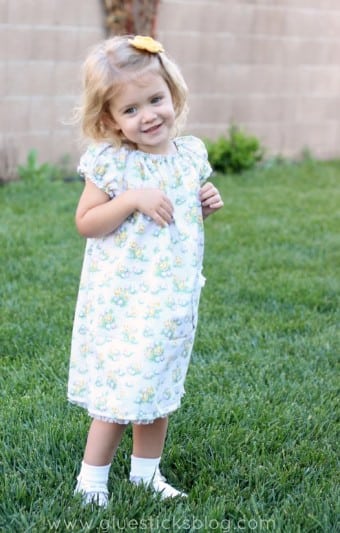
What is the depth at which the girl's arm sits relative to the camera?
7.58 feet

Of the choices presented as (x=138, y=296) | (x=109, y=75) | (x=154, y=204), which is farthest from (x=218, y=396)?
(x=109, y=75)

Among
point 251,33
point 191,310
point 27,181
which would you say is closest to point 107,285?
point 191,310

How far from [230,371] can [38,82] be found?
4.10 m

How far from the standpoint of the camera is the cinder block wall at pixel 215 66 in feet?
22.3

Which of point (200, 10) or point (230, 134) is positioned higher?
point (200, 10)

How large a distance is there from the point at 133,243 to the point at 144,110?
35cm

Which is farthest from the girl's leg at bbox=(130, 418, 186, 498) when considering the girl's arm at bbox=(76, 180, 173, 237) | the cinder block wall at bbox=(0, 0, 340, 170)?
the cinder block wall at bbox=(0, 0, 340, 170)

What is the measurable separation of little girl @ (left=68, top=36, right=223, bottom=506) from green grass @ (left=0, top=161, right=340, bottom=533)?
202mm

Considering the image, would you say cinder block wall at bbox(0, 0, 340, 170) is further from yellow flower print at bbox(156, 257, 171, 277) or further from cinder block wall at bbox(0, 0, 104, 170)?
yellow flower print at bbox(156, 257, 171, 277)

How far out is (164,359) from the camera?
2373 millimetres

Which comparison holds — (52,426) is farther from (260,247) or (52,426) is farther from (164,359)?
(260,247)

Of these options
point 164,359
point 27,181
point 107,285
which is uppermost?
point 107,285

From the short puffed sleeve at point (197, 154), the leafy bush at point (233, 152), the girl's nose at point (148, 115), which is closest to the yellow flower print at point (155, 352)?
the short puffed sleeve at point (197, 154)

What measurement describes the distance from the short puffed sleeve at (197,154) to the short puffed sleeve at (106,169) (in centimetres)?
22
